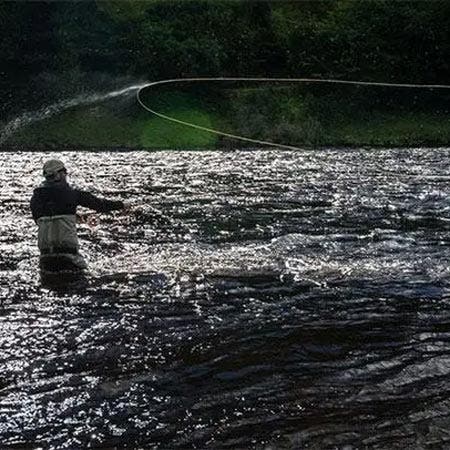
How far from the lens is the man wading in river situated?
1165cm

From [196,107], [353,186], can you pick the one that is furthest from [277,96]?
[353,186]

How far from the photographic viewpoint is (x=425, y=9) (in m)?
49.8

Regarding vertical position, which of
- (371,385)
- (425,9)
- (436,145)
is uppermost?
(425,9)

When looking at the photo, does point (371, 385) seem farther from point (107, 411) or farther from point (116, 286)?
point (116, 286)

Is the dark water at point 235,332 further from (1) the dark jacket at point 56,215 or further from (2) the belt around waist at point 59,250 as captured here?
(1) the dark jacket at point 56,215

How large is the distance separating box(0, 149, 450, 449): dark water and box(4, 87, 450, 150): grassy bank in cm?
2167

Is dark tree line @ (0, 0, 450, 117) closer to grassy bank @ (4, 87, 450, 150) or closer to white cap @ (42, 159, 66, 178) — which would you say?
grassy bank @ (4, 87, 450, 150)

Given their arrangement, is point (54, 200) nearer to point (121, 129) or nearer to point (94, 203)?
point (94, 203)

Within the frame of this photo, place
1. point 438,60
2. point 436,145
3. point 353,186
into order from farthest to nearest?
point 438,60, point 436,145, point 353,186

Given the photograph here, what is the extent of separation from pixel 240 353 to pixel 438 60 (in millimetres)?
45214

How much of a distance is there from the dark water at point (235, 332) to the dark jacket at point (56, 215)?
0.67 meters

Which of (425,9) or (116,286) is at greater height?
(425,9)

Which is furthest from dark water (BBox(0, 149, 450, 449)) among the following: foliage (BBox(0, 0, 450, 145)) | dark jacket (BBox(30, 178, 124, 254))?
foliage (BBox(0, 0, 450, 145))

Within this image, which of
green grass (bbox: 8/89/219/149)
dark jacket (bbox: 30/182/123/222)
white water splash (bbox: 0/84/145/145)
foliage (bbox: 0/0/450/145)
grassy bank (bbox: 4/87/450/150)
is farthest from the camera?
foliage (bbox: 0/0/450/145)
